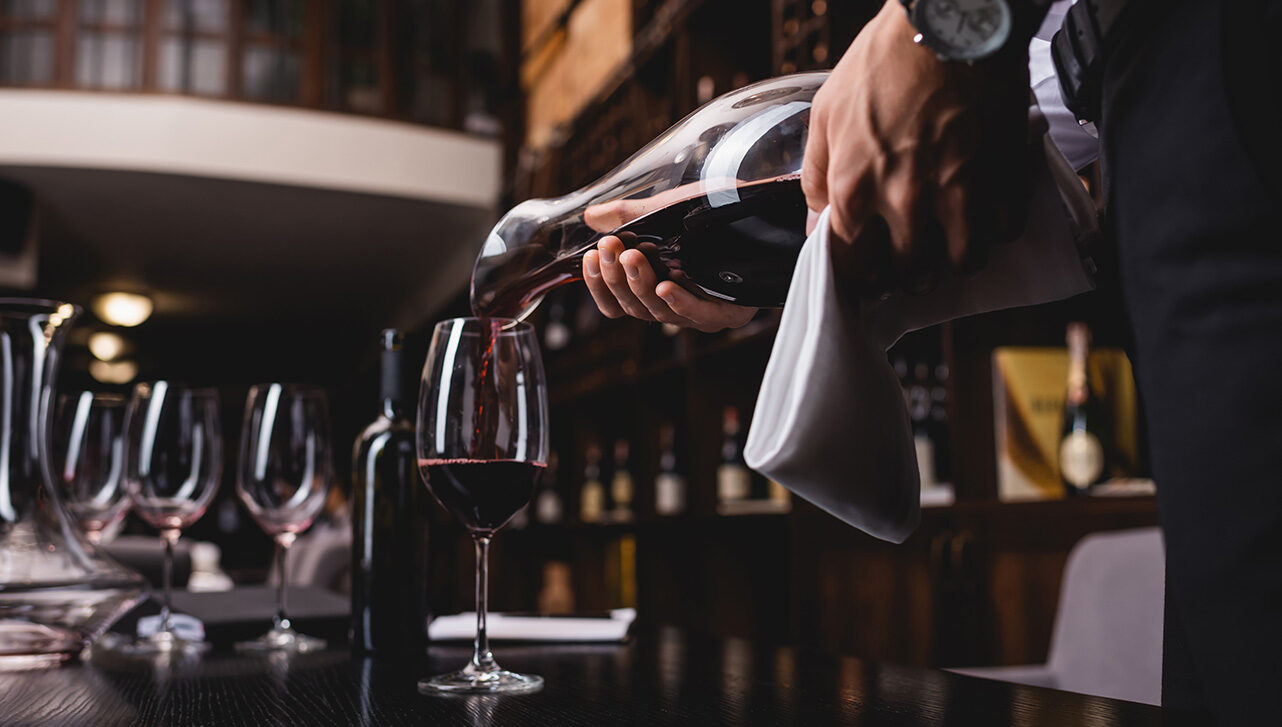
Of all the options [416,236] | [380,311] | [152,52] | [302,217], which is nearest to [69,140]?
[152,52]

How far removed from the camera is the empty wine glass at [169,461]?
2.87ft

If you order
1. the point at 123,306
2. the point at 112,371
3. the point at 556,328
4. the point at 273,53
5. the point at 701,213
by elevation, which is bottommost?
the point at 701,213

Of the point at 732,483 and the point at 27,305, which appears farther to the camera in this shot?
the point at 732,483

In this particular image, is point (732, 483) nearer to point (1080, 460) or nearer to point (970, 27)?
point (1080, 460)

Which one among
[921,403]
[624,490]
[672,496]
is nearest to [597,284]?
[921,403]

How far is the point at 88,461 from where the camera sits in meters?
0.99

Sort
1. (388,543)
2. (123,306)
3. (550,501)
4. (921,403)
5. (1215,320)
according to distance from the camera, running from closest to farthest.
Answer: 1. (1215,320)
2. (388,543)
3. (921,403)
4. (550,501)
5. (123,306)

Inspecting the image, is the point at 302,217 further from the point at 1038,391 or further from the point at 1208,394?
the point at 1208,394

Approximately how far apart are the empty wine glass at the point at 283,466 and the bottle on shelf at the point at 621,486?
2.21 meters

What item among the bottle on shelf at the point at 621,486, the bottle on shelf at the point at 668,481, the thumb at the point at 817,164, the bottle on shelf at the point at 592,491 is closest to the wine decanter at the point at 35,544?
the thumb at the point at 817,164

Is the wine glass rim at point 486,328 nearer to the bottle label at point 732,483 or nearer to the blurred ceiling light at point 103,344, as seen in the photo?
the bottle label at point 732,483

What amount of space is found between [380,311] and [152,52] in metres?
3.14

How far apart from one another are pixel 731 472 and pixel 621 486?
811mm

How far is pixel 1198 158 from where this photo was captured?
0.29m
